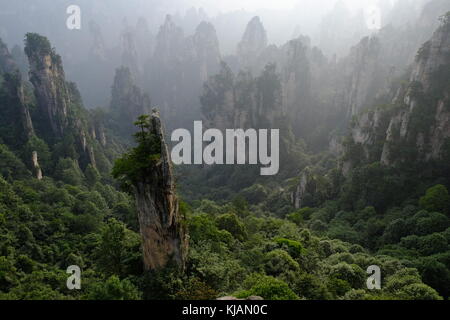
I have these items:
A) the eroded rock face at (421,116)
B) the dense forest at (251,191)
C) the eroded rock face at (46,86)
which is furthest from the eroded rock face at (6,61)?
the eroded rock face at (421,116)

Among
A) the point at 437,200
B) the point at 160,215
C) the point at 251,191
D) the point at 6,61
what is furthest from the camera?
the point at 6,61

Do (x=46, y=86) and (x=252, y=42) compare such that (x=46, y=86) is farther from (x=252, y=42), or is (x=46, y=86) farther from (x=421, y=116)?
(x=252, y=42)

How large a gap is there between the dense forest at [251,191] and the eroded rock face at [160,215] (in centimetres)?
8

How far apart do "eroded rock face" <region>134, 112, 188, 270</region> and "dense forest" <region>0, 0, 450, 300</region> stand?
0.08 m

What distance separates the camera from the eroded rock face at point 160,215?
20906 millimetres

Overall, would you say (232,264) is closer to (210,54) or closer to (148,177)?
(148,177)

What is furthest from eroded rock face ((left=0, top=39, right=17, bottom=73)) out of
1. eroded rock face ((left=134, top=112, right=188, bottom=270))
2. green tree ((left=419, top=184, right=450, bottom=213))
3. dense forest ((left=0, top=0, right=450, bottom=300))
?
green tree ((left=419, top=184, right=450, bottom=213))

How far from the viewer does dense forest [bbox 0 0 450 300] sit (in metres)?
21.6

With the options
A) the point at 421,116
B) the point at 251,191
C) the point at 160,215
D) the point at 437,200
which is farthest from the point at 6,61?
the point at 437,200

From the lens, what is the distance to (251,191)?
227ft

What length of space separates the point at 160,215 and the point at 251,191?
48.6 meters

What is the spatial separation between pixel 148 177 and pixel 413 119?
3915 cm

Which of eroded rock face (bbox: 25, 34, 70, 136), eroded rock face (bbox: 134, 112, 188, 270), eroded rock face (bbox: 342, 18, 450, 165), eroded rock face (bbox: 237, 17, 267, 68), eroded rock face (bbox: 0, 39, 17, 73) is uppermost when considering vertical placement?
eroded rock face (bbox: 237, 17, 267, 68)

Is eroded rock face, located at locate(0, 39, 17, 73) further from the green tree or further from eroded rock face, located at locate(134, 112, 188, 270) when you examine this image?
the green tree
